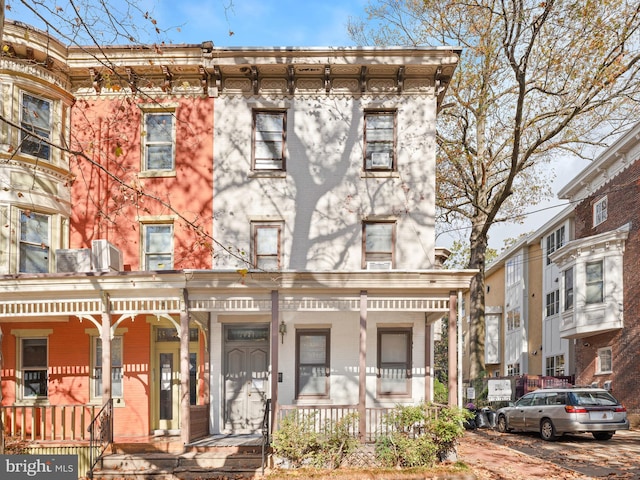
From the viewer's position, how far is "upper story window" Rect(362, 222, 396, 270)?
55.2 feet

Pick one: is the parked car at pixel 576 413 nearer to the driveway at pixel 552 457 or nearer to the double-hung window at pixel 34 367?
the driveway at pixel 552 457

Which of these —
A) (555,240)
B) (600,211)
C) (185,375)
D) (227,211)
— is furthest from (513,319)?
(185,375)

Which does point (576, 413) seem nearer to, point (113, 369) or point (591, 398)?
point (591, 398)

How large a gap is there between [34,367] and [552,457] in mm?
13085

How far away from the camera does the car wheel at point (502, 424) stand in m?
20.9

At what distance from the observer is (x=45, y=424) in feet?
50.2

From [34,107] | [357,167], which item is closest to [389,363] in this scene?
[357,167]

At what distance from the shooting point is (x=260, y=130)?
17234mm

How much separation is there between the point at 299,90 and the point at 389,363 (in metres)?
7.69

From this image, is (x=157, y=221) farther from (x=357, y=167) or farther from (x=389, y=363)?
(x=389, y=363)

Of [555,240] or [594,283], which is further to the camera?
[555,240]

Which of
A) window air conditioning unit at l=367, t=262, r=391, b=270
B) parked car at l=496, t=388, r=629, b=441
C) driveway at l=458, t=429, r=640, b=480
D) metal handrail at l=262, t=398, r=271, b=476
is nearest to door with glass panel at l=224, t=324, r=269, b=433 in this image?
metal handrail at l=262, t=398, r=271, b=476

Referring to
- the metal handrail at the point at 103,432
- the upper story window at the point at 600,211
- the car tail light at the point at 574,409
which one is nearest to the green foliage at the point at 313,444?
the metal handrail at the point at 103,432

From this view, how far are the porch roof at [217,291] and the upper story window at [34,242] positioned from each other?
1.51m
